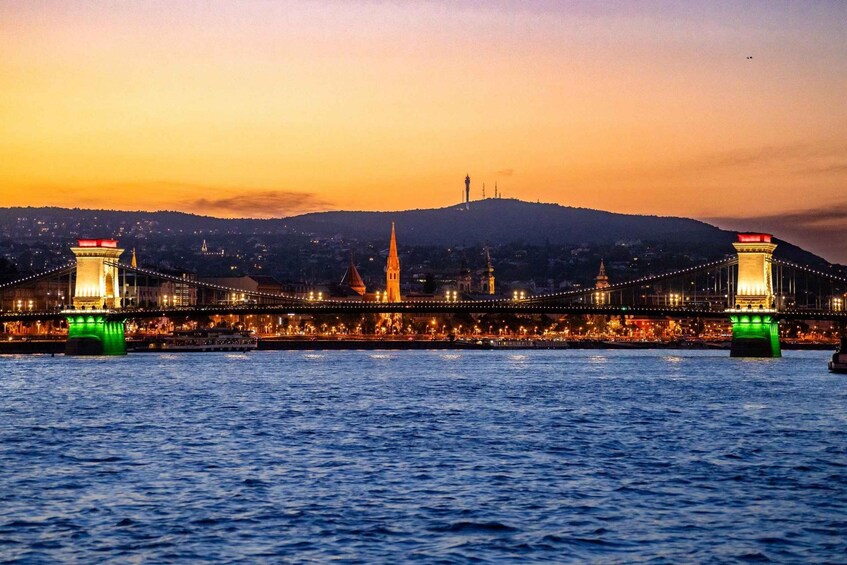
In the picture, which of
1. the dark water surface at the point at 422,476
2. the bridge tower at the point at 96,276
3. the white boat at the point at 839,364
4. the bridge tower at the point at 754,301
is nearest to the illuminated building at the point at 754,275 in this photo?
the bridge tower at the point at 754,301

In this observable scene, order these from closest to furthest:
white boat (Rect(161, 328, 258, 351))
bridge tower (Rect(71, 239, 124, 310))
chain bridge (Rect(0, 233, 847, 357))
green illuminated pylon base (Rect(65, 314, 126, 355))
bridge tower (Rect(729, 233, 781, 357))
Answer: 1. chain bridge (Rect(0, 233, 847, 357))
2. bridge tower (Rect(729, 233, 781, 357))
3. green illuminated pylon base (Rect(65, 314, 126, 355))
4. bridge tower (Rect(71, 239, 124, 310))
5. white boat (Rect(161, 328, 258, 351))

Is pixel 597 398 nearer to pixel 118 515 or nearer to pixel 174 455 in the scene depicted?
pixel 174 455

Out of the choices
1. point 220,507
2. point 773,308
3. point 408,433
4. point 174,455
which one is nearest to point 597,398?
point 408,433

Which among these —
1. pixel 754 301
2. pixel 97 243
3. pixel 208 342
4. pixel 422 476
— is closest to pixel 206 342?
pixel 208 342

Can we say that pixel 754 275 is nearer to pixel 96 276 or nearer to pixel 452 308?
pixel 452 308

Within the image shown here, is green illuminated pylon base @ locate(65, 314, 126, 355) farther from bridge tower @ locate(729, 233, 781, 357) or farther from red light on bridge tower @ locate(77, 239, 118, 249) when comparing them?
bridge tower @ locate(729, 233, 781, 357)

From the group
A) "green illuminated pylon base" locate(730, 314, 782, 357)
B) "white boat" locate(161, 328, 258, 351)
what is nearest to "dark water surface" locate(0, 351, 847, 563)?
"green illuminated pylon base" locate(730, 314, 782, 357)

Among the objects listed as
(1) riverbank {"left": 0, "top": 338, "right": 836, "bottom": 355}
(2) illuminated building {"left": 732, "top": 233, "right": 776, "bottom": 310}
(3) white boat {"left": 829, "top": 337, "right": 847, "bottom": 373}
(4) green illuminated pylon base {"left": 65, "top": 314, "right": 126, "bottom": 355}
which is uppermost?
(2) illuminated building {"left": 732, "top": 233, "right": 776, "bottom": 310}
